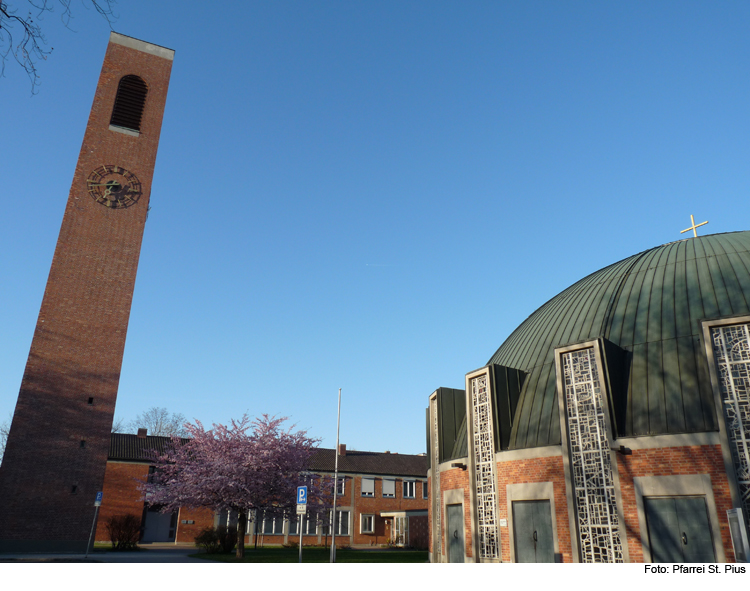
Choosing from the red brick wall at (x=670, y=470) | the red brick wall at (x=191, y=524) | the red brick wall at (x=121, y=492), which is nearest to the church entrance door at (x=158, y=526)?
the red brick wall at (x=191, y=524)

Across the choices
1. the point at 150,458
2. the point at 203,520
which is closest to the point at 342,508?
the point at 203,520

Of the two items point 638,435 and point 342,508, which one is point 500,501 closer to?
point 638,435

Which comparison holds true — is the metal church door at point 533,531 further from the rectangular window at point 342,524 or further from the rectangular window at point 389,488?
the rectangular window at point 389,488

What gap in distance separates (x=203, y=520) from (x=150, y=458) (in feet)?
24.3

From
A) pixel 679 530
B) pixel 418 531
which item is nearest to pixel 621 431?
pixel 679 530

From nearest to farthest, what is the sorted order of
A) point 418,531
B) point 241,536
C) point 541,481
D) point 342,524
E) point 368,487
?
point 541,481, point 241,536, point 418,531, point 342,524, point 368,487

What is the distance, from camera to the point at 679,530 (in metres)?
16.6

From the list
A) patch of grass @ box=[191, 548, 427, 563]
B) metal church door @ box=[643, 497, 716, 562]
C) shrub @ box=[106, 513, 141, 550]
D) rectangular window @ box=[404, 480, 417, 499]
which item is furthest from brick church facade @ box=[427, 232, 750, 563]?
rectangular window @ box=[404, 480, 417, 499]

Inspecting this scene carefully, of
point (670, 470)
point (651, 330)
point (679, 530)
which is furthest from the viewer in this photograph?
point (651, 330)

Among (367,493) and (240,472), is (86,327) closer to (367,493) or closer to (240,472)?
(240,472)

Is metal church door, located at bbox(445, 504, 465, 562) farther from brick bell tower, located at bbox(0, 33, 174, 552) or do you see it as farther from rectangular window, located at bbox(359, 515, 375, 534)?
rectangular window, located at bbox(359, 515, 375, 534)

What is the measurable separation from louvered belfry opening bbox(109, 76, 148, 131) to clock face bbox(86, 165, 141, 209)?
411 cm

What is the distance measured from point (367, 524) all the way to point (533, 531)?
40611 mm

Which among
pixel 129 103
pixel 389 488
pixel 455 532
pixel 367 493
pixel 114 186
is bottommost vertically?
pixel 455 532
